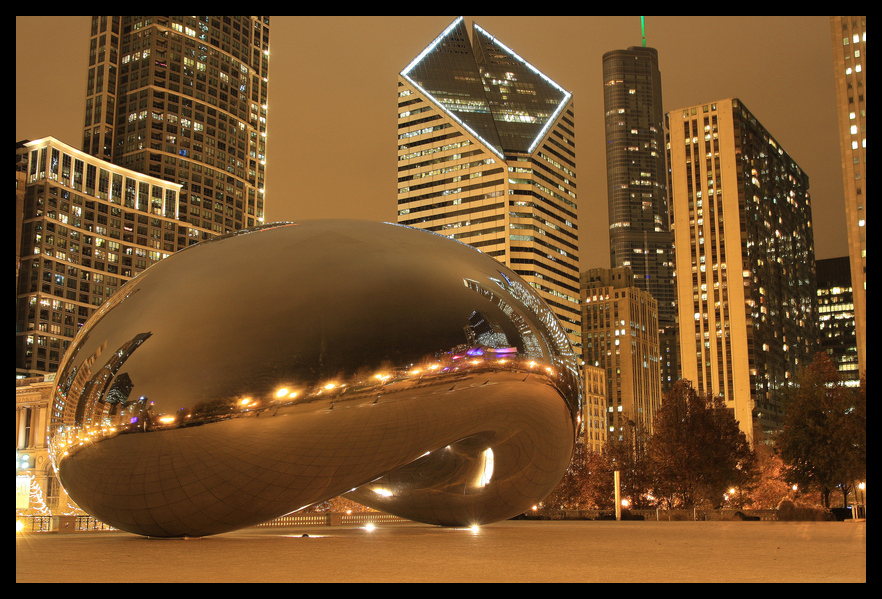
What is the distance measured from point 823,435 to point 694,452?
21.5 ft

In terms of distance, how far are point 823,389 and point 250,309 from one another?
38077 mm

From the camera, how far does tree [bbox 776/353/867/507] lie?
4184 cm

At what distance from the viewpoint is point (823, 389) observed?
43438 mm

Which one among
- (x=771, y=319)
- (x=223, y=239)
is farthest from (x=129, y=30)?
(x=223, y=239)

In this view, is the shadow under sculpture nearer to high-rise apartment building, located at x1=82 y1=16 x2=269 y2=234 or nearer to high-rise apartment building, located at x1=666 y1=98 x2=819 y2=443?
high-rise apartment building, located at x1=666 y1=98 x2=819 y2=443

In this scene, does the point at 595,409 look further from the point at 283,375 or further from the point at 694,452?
the point at 283,375

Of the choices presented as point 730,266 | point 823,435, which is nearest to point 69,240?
point 730,266

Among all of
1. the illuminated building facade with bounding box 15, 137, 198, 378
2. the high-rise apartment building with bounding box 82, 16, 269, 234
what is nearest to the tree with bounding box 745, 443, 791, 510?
the illuminated building facade with bounding box 15, 137, 198, 378

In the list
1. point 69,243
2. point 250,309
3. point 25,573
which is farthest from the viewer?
point 69,243

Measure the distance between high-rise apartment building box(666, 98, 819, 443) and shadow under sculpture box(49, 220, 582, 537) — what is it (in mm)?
164906

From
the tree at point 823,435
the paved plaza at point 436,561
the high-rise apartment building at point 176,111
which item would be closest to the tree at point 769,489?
the tree at point 823,435

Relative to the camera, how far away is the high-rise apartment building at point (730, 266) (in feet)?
583
